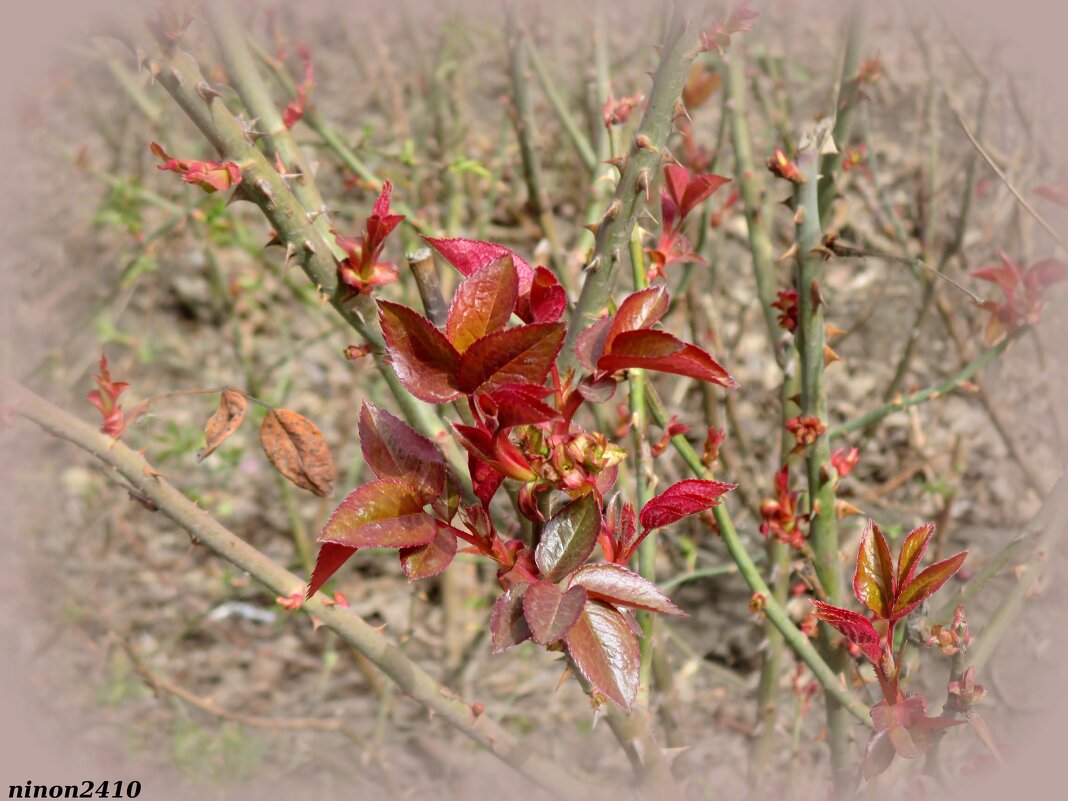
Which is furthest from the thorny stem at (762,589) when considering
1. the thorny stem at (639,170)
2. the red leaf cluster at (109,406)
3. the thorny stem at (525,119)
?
the thorny stem at (525,119)

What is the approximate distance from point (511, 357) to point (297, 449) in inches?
22.5

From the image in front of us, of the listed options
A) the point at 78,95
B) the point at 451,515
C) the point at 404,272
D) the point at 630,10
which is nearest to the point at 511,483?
the point at 451,515

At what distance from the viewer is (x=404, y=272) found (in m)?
2.95

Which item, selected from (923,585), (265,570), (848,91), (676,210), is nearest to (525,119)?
(848,91)

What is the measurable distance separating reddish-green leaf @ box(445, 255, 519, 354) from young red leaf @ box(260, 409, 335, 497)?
1.63 feet

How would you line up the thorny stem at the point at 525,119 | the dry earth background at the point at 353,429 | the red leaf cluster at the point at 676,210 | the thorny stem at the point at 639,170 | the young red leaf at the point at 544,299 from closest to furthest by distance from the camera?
the young red leaf at the point at 544,299, the thorny stem at the point at 639,170, the red leaf cluster at the point at 676,210, the thorny stem at the point at 525,119, the dry earth background at the point at 353,429

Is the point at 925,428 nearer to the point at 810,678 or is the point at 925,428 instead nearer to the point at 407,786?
the point at 810,678

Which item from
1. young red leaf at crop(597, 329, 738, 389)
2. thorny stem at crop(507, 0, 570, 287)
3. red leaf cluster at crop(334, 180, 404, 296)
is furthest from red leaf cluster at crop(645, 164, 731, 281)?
thorny stem at crop(507, 0, 570, 287)

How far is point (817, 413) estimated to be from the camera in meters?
1.30

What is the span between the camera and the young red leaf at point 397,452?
809 millimetres

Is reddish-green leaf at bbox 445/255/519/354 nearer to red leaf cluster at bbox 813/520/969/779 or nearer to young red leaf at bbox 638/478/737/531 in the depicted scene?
young red leaf at bbox 638/478/737/531

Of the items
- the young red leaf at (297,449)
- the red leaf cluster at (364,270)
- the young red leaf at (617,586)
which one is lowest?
the young red leaf at (297,449)

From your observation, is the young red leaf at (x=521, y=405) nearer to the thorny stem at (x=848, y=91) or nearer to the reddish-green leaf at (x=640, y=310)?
the reddish-green leaf at (x=640, y=310)

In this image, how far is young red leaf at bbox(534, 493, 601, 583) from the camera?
765mm
